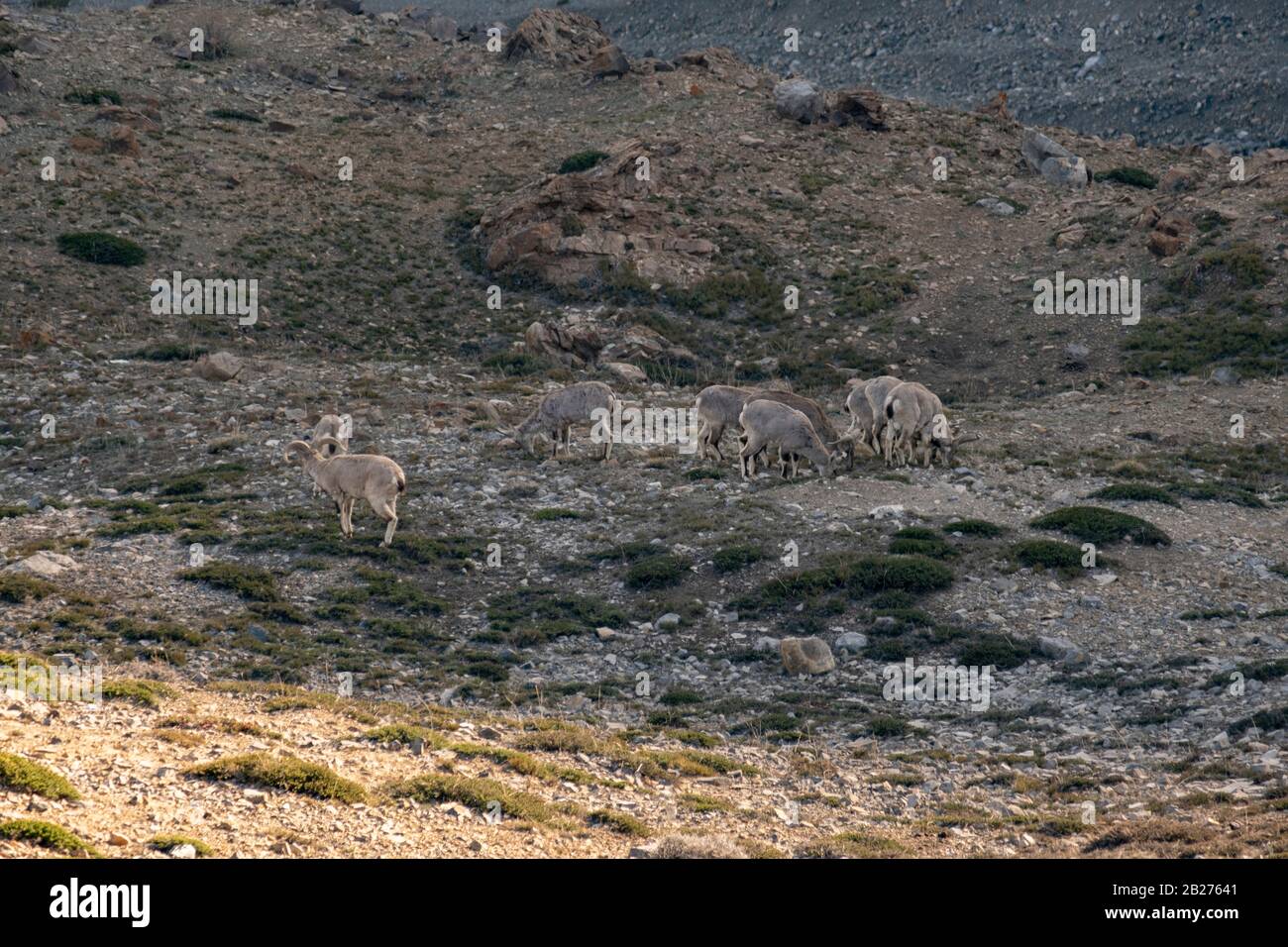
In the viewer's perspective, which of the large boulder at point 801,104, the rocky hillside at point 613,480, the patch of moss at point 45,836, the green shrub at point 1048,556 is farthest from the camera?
the large boulder at point 801,104

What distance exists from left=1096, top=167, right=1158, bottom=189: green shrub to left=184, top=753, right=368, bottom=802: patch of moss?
48648mm

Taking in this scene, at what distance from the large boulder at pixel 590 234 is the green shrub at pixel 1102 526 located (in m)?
23.0

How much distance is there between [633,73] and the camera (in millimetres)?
62188

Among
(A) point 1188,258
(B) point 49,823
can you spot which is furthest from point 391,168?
(B) point 49,823

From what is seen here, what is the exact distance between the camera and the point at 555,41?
66.8 meters

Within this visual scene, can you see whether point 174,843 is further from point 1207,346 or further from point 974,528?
point 1207,346

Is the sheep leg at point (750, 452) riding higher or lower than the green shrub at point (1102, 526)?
higher

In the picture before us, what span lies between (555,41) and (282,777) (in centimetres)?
6077

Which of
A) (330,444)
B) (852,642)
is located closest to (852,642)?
(852,642)

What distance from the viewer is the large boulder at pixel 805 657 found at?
59.5 feet

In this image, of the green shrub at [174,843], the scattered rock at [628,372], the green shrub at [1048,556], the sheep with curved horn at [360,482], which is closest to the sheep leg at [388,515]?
the sheep with curved horn at [360,482]

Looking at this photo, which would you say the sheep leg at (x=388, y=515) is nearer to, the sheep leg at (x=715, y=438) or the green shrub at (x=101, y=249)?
the sheep leg at (x=715, y=438)

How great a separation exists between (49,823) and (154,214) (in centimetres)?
3922

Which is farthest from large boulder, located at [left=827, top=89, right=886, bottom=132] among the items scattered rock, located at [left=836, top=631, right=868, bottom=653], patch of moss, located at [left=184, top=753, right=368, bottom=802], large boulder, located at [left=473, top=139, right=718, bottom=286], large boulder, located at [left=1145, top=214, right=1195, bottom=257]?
patch of moss, located at [left=184, top=753, right=368, bottom=802]
